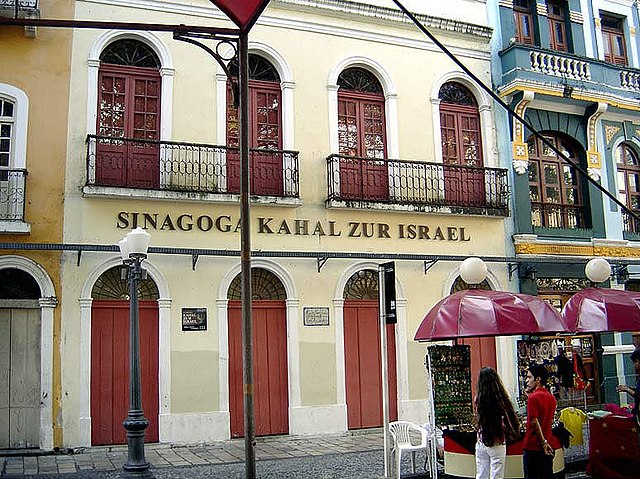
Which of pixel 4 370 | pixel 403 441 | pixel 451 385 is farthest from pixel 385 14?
pixel 4 370

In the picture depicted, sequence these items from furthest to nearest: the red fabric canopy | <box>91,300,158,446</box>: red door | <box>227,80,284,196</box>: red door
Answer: <box>227,80,284,196</box>: red door, <box>91,300,158,446</box>: red door, the red fabric canopy

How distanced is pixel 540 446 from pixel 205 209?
735cm

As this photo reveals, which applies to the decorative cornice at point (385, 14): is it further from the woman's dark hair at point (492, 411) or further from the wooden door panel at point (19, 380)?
the woman's dark hair at point (492, 411)

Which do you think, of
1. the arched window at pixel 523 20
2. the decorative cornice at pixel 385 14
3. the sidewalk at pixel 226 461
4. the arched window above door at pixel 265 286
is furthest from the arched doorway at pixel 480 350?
the arched window at pixel 523 20

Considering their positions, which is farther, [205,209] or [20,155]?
[205,209]

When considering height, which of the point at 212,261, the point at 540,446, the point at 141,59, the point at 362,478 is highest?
the point at 141,59

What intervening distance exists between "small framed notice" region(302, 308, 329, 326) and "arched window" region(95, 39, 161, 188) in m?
3.64

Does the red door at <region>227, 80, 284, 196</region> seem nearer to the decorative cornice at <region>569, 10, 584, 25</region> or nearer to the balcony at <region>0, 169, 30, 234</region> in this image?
the balcony at <region>0, 169, 30, 234</region>

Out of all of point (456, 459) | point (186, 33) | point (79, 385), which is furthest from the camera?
point (79, 385)

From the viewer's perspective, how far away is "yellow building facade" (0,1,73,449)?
1166 cm

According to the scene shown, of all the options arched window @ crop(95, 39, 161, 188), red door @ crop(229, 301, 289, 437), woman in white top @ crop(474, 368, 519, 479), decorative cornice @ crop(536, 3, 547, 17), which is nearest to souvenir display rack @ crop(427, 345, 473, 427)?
woman in white top @ crop(474, 368, 519, 479)

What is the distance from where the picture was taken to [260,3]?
6.61 meters

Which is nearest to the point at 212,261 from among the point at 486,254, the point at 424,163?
the point at 424,163

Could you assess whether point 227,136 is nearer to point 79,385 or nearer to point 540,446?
point 79,385
